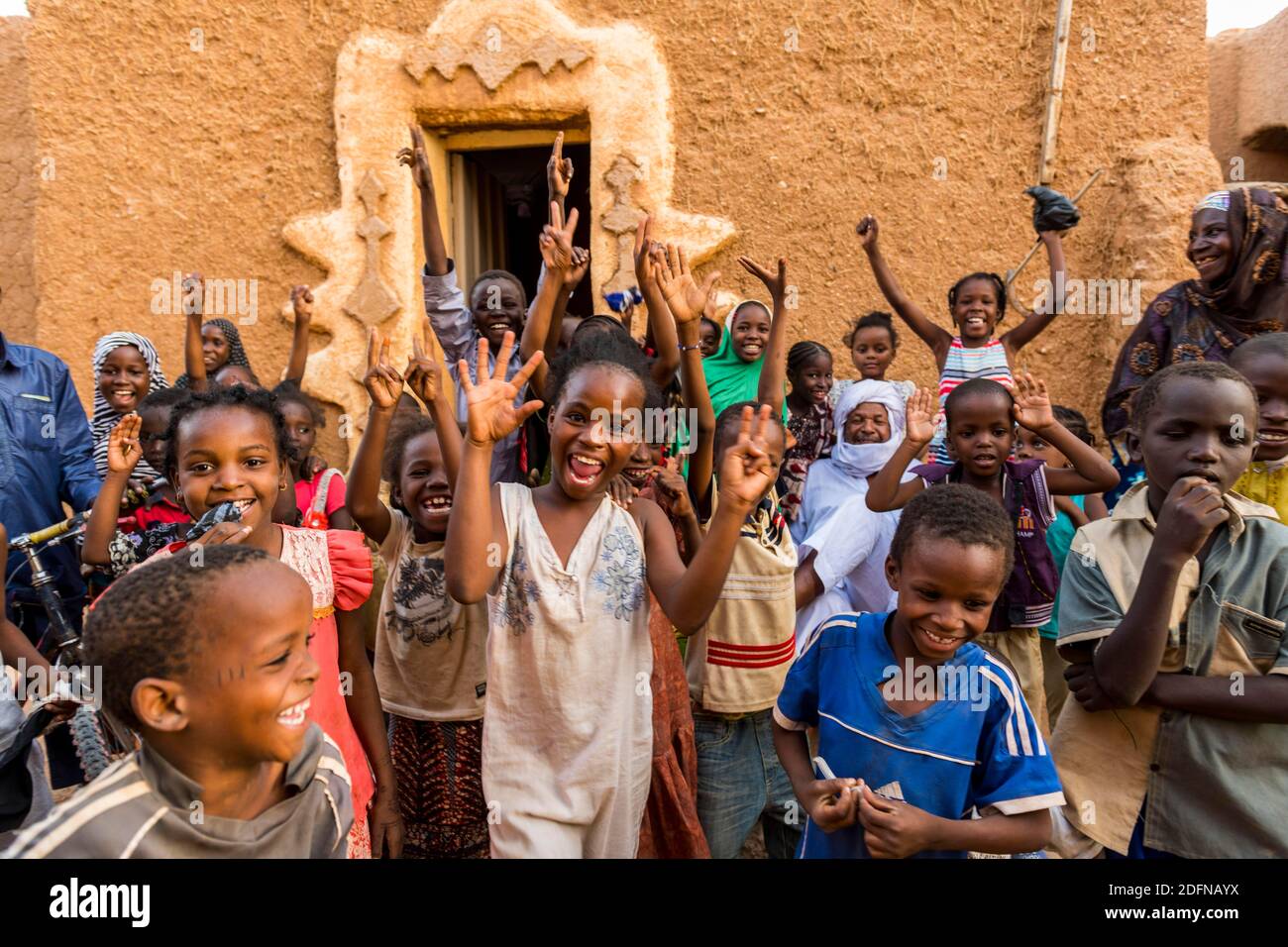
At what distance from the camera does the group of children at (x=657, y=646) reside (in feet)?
4.45

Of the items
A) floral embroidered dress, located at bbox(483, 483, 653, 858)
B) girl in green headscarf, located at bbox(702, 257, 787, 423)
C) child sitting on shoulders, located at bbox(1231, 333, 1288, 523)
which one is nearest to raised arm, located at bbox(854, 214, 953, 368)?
girl in green headscarf, located at bbox(702, 257, 787, 423)

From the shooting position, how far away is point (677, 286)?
2729 mm

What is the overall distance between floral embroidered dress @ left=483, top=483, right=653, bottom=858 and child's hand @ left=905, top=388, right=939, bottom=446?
1.29 meters

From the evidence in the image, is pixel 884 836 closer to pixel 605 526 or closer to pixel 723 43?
pixel 605 526

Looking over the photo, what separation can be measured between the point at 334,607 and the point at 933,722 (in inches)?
52.1

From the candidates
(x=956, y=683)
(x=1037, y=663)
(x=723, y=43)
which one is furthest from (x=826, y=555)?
(x=723, y=43)

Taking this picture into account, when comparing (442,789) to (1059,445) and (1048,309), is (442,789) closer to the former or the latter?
(1059,445)

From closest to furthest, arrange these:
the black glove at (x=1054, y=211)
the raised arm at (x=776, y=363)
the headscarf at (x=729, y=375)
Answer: the raised arm at (x=776, y=363) < the headscarf at (x=729, y=375) < the black glove at (x=1054, y=211)

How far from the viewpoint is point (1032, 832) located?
5.37ft

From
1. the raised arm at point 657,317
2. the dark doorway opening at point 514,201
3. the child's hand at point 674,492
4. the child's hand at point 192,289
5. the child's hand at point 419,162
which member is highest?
the dark doorway opening at point 514,201

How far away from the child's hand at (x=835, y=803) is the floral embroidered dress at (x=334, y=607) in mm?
990

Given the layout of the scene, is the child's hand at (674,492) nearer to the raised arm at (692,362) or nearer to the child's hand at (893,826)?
the raised arm at (692,362)

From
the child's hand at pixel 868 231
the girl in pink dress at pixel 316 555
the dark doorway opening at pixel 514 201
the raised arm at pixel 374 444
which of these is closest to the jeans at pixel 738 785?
the girl in pink dress at pixel 316 555

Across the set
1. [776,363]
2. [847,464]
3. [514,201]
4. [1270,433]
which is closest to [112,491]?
[776,363]
